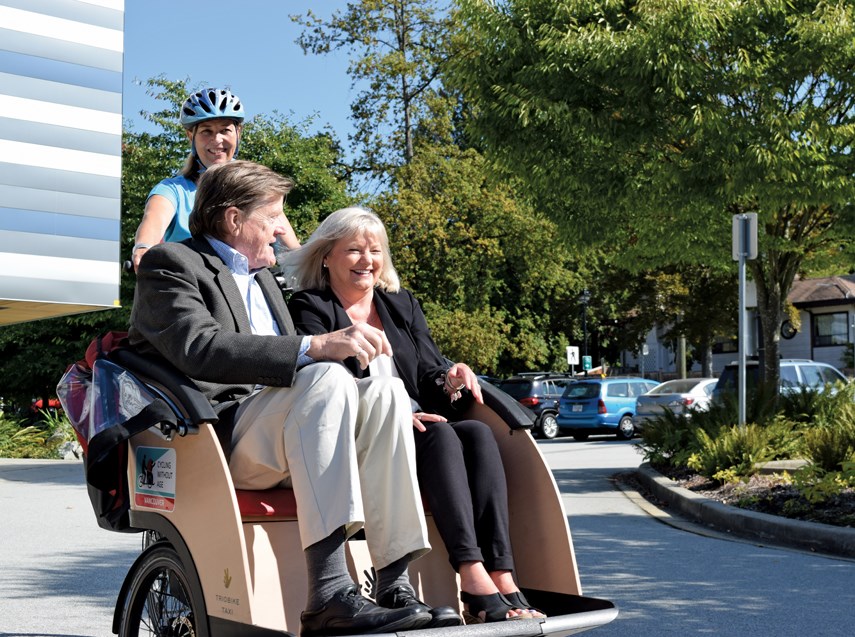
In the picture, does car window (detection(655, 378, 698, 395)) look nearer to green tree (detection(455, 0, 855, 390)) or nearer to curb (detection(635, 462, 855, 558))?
green tree (detection(455, 0, 855, 390))

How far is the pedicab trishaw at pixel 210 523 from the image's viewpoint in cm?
331

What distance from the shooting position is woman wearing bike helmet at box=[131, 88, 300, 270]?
4602 mm

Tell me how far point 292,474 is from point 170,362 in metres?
0.60

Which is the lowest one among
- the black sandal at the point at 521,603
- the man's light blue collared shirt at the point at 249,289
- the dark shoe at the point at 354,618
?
the black sandal at the point at 521,603

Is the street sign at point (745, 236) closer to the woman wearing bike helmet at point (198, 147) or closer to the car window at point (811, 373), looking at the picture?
the woman wearing bike helmet at point (198, 147)

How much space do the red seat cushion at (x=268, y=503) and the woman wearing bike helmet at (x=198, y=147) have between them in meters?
1.32

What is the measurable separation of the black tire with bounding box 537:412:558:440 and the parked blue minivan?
136cm

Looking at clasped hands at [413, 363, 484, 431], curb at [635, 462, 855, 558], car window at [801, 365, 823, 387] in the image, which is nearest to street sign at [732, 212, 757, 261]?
curb at [635, 462, 855, 558]

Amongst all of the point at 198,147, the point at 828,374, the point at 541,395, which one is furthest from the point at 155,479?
the point at 541,395

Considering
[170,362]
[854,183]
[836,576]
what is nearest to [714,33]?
[854,183]

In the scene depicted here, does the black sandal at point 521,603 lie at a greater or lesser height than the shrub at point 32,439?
greater

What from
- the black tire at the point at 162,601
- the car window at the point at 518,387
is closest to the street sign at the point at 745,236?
the black tire at the point at 162,601

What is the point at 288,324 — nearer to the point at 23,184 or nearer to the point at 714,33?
the point at 714,33

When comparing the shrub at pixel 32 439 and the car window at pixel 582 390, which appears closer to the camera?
the shrub at pixel 32 439
